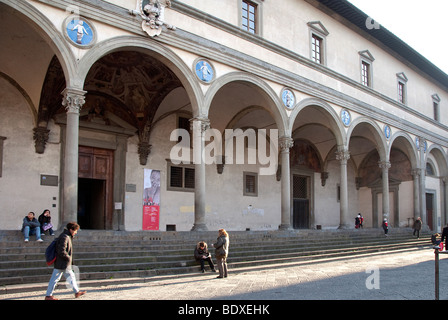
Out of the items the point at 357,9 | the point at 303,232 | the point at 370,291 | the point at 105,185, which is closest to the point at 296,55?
the point at 357,9

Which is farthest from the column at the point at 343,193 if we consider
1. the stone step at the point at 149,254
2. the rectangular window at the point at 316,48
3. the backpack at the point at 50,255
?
the backpack at the point at 50,255

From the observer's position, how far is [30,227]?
989cm

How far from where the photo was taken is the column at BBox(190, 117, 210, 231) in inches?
535

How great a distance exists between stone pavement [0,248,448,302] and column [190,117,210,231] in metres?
2.94

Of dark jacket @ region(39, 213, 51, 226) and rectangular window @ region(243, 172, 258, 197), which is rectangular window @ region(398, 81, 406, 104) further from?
dark jacket @ region(39, 213, 51, 226)

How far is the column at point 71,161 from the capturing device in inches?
426

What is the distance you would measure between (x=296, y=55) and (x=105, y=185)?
9.40 m

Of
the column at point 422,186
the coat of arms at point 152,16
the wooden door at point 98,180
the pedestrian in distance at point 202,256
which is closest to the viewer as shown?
the pedestrian in distance at point 202,256

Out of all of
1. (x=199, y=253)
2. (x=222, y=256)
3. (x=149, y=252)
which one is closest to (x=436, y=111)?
(x=199, y=253)

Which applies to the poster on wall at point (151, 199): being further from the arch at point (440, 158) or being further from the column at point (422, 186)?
the arch at point (440, 158)

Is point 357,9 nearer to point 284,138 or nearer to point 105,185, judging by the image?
point 284,138

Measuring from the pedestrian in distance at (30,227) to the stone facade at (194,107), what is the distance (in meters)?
1.04

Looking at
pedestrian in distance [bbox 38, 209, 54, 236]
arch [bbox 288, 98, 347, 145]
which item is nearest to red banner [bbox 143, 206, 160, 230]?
pedestrian in distance [bbox 38, 209, 54, 236]
